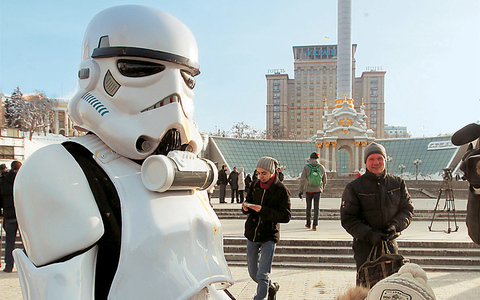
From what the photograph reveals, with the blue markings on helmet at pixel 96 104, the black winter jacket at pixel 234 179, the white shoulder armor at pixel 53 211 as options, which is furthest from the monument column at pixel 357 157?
the white shoulder armor at pixel 53 211

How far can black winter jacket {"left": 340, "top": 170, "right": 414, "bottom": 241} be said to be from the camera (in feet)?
12.5

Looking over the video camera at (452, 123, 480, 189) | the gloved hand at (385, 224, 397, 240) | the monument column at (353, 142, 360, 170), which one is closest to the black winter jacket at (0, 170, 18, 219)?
the gloved hand at (385, 224, 397, 240)

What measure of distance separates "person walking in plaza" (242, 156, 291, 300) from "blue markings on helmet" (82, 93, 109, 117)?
2.83m

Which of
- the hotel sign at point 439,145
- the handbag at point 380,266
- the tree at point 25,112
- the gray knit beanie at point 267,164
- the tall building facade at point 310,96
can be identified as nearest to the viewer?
the handbag at point 380,266

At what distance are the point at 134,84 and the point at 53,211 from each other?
70 centimetres

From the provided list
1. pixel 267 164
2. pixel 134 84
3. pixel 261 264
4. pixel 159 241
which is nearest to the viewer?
pixel 159 241

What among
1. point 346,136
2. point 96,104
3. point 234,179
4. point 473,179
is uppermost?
point 346,136

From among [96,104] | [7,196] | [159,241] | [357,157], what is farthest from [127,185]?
[357,157]

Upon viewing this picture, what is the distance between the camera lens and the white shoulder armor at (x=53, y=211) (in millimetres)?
1683

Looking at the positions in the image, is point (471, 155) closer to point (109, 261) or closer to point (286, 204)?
point (109, 261)

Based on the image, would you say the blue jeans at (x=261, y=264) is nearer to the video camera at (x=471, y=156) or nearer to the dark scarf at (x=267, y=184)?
the dark scarf at (x=267, y=184)

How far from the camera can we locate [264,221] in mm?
4566

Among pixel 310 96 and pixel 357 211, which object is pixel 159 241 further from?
pixel 310 96

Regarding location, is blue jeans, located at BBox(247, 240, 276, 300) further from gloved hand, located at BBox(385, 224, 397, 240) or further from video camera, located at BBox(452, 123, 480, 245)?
video camera, located at BBox(452, 123, 480, 245)
